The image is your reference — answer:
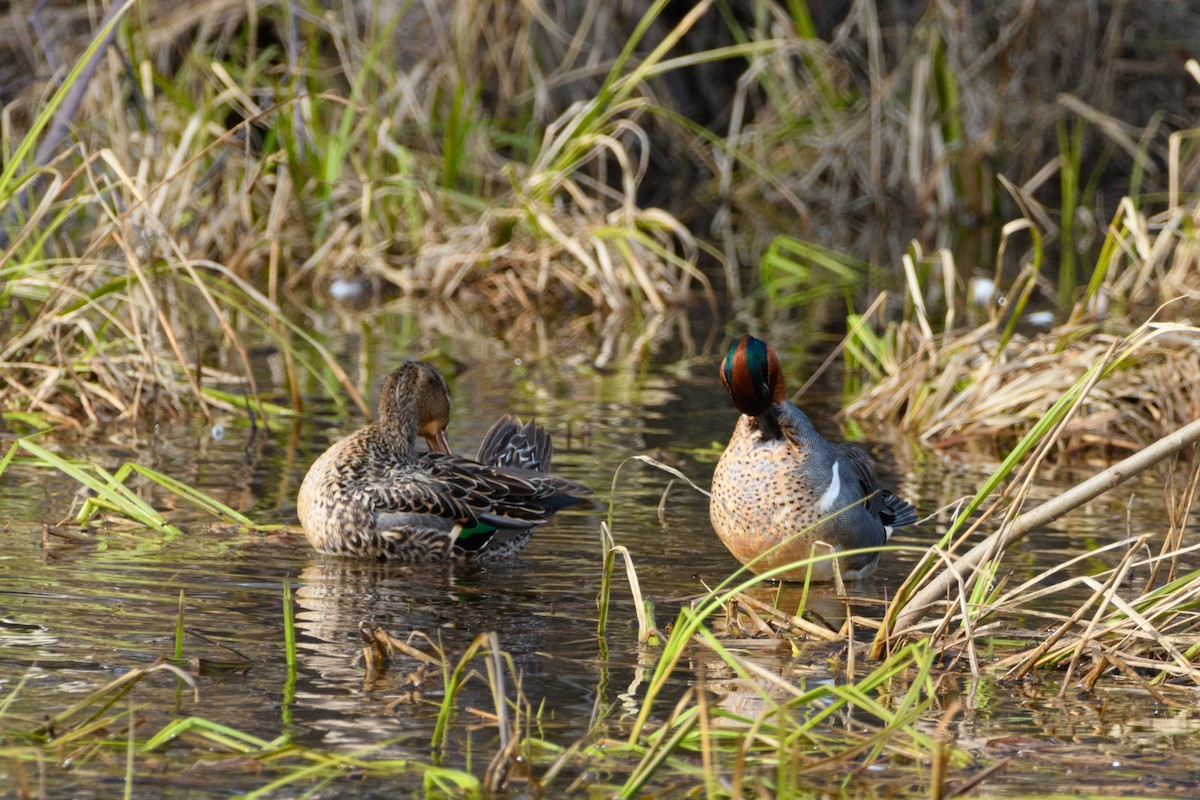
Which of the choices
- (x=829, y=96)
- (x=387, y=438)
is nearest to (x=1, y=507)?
(x=387, y=438)

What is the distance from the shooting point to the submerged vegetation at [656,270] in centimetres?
373

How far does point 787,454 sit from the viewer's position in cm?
545

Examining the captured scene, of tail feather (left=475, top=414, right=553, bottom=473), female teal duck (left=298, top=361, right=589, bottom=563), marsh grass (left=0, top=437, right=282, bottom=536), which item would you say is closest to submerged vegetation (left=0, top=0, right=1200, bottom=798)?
marsh grass (left=0, top=437, right=282, bottom=536)

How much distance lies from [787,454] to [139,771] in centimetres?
252

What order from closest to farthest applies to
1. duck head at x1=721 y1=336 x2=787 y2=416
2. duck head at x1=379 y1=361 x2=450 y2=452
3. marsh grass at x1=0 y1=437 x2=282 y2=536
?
duck head at x1=721 y1=336 x2=787 y2=416
marsh grass at x1=0 y1=437 x2=282 y2=536
duck head at x1=379 y1=361 x2=450 y2=452

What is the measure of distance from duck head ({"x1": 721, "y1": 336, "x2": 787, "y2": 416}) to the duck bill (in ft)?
5.26

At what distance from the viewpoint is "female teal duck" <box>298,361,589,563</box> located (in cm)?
570

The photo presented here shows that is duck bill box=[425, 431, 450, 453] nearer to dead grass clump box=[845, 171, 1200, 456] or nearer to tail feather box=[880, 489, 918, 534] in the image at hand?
tail feather box=[880, 489, 918, 534]

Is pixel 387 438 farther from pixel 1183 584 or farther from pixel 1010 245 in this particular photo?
pixel 1010 245

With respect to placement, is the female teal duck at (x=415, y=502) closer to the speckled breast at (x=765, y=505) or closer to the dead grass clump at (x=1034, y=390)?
the speckled breast at (x=765, y=505)

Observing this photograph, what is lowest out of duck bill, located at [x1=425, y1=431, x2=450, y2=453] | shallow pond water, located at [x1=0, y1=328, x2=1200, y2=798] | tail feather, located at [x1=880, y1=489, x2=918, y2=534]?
shallow pond water, located at [x1=0, y1=328, x2=1200, y2=798]

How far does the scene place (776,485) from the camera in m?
5.39

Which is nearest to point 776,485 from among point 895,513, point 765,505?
point 765,505

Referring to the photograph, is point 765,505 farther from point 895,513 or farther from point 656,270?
point 656,270
